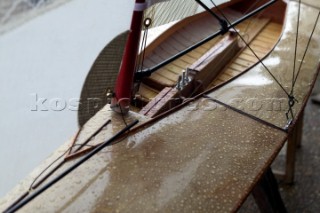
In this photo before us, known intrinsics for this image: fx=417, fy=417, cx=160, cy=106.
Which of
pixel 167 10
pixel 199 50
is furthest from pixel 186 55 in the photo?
pixel 167 10

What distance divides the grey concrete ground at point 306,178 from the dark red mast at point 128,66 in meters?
1.36

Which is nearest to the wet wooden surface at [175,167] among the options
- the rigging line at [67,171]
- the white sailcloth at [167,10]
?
the rigging line at [67,171]

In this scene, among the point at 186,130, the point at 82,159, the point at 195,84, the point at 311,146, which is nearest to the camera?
the point at 82,159

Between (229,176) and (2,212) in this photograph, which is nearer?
(2,212)

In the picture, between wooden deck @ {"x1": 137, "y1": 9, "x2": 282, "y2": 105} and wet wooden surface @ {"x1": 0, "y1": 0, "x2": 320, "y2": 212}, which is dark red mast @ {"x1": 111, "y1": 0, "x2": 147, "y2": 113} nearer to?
wet wooden surface @ {"x1": 0, "y1": 0, "x2": 320, "y2": 212}

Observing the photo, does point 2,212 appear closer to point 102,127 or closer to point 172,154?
A: point 102,127

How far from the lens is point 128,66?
4.98 feet

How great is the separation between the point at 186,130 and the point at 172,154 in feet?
0.48

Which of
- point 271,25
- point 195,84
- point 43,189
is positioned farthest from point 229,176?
point 271,25

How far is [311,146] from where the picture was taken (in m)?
3.08

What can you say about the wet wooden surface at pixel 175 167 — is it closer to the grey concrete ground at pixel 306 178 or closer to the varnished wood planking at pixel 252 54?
the varnished wood planking at pixel 252 54

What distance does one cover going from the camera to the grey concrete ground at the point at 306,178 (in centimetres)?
259

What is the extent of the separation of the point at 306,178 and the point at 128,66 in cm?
181

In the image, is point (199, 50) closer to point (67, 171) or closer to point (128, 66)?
point (128, 66)
